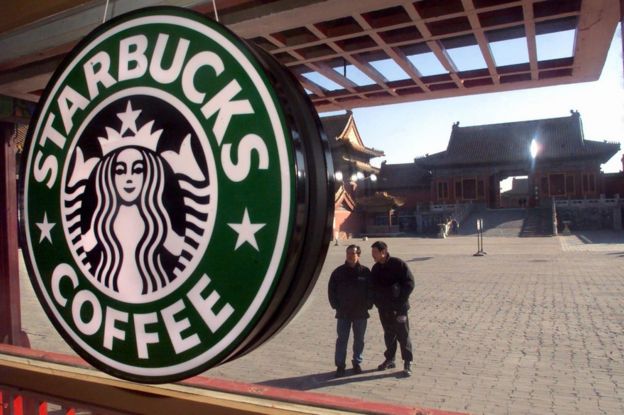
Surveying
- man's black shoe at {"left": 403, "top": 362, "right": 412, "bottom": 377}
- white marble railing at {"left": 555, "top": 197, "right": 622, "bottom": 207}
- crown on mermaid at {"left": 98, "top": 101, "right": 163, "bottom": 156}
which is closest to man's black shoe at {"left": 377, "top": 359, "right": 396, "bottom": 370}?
man's black shoe at {"left": 403, "top": 362, "right": 412, "bottom": 377}

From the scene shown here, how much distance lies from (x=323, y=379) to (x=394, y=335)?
0.97m

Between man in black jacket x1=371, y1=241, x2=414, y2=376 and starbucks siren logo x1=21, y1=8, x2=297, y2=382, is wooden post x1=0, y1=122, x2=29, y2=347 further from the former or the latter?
man in black jacket x1=371, y1=241, x2=414, y2=376

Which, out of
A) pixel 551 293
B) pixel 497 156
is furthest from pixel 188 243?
pixel 497 156

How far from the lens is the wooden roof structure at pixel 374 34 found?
5.04ft

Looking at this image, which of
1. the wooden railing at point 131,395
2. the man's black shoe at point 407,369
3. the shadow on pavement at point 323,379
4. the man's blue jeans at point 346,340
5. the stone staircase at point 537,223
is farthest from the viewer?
the stone staircase at point 537,223

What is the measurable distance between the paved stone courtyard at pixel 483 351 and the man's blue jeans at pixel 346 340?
0.19m

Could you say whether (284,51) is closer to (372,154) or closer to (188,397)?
(188,397)

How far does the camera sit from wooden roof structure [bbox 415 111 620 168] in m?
37.4

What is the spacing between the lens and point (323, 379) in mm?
5184

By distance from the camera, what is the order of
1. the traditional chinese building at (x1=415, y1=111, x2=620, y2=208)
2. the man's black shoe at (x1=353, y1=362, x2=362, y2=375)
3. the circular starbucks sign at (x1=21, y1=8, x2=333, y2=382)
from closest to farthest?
the circular starbucks sign at (x1=21, y1=8, x2=333, y2=382)
the man's black shoe at (x1=353, y1=362, x2=362, y2=375)
the traditional chinese building at (x1=415, y1=111, x2=620, y2=208)

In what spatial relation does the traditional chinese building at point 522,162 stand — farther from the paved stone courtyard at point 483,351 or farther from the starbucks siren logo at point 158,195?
the starbucks siren logo at point 158,195

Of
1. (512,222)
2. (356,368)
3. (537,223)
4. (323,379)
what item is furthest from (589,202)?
(323,379)

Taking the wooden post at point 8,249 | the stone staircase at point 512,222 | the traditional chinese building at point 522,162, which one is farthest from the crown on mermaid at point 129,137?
the traditional chinese building at point 522,162

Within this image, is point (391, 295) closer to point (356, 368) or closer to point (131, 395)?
point (356, 368)
